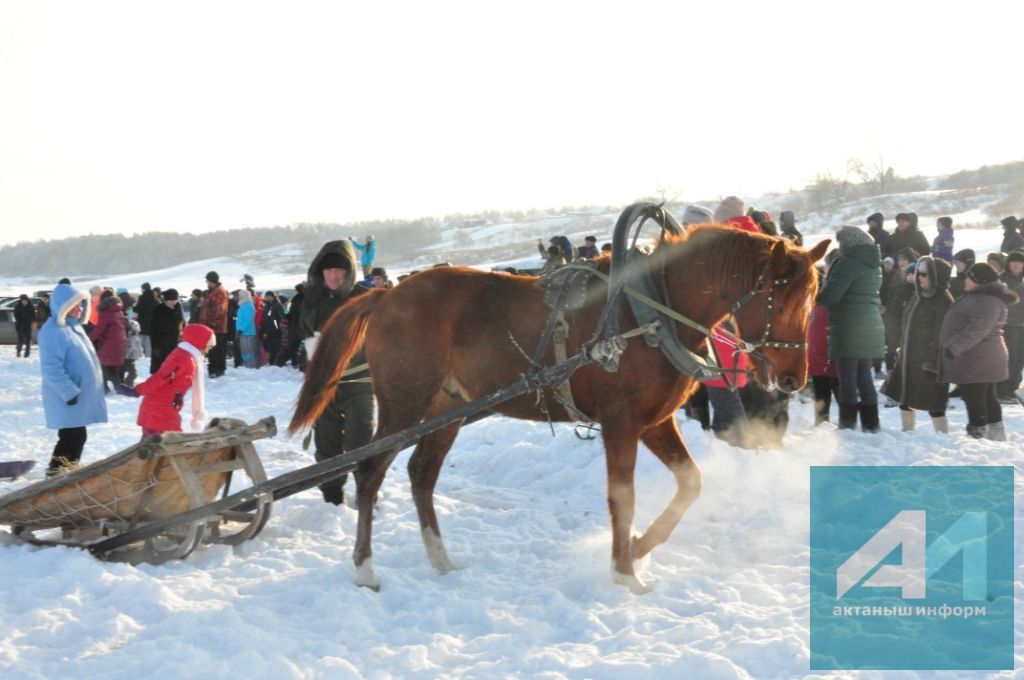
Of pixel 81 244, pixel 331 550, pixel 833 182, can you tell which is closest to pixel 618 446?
pixel 331 550

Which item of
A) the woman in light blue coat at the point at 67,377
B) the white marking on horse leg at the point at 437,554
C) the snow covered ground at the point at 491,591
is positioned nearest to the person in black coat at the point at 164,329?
the snow covered ground at the point at 491,591

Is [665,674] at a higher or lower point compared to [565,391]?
lower

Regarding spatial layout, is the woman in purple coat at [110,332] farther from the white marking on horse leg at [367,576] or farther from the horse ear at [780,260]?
the horse ear at [780,260]

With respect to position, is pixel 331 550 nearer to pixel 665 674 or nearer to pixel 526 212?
pixel 665 674

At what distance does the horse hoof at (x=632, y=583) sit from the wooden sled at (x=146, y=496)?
2097 mm

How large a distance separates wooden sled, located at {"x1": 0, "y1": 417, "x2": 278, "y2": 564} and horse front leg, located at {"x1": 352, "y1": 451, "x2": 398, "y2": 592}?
0.56 metres

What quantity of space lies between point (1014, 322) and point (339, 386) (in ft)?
27.8

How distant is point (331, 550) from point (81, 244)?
110433 millimetres

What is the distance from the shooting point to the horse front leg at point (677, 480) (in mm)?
5242

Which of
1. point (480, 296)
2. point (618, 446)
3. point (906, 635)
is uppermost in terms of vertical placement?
point (480, 296)

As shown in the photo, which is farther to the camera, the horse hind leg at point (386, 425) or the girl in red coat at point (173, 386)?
the girl in red coat at point (173, 386)

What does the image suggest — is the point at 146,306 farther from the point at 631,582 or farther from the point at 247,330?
the point at 631,582

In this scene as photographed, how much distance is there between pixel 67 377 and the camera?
6.87m

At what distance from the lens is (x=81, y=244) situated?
4119 inches
